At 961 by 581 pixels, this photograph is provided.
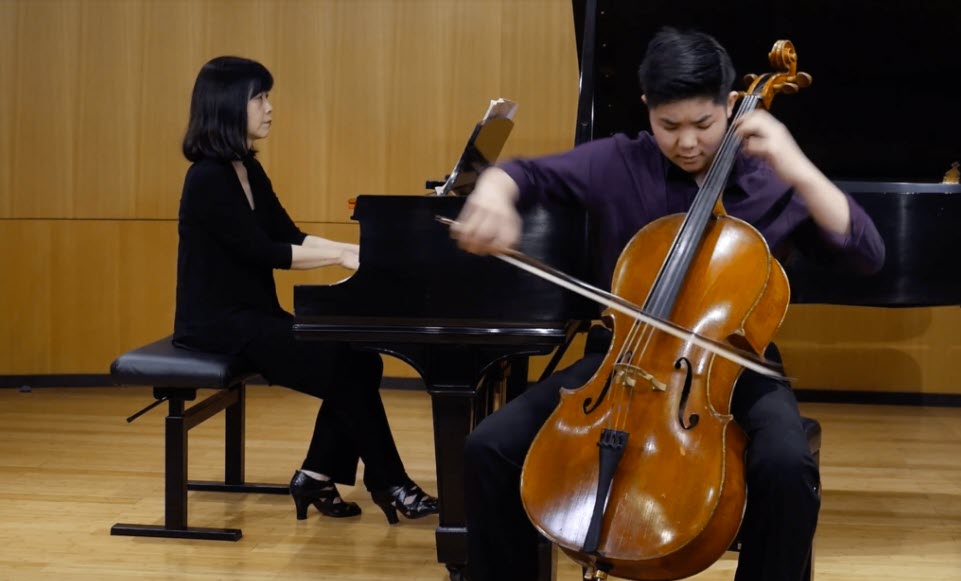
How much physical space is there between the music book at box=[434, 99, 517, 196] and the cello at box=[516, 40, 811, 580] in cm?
77

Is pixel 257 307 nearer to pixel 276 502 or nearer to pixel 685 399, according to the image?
pixel 276 502

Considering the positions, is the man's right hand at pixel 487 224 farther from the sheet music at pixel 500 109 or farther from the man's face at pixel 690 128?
the sheet music at pixel 500 109

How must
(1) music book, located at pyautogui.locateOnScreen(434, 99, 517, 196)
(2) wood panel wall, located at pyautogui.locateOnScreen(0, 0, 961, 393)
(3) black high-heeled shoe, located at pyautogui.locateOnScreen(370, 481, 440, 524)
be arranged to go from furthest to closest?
(2) wood panel wall, located at pyautogui.locateOnScreen(0, 0, 961, 393) → (3) black high-heeled shoe, located at pyautogui.locateOnScreen(370, 481, 440, 524) → (1) music book, located at pyautogui.locateOnScreen(434, 99, 517, 196)

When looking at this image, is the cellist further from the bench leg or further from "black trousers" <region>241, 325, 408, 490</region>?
the bench leg

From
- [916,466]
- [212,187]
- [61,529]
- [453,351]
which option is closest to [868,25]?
[916,466]

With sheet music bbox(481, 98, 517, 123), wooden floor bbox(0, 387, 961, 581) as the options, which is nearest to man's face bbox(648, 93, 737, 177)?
sheet music bbox(481, 98, 517, 123)

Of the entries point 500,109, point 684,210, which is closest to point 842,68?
point 500,109

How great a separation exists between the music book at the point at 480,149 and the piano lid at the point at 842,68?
0.28 meters

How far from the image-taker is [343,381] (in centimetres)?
280

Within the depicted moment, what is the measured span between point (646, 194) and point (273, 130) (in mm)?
2896

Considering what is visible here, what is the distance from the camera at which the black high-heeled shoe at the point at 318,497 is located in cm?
295

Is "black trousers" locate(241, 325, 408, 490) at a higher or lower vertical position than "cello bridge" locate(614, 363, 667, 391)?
lower

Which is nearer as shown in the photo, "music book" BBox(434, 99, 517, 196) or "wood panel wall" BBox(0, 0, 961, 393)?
"music book" BBox(434, 99, 517, 196)

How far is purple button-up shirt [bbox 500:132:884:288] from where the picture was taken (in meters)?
1.95
